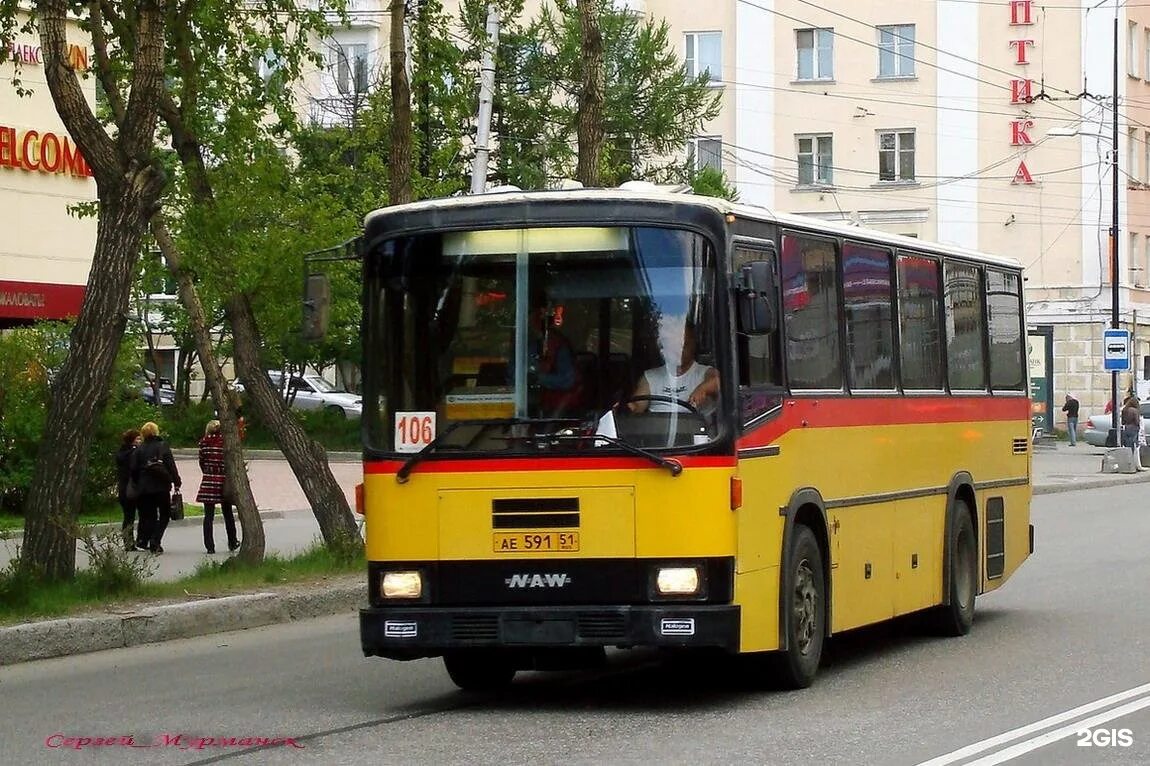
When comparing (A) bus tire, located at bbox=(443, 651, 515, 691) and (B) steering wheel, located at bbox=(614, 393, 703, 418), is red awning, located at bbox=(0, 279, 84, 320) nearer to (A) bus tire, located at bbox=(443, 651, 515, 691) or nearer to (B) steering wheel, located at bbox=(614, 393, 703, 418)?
(A) bus tire, located at bbox=(443, 651, 515, 691)

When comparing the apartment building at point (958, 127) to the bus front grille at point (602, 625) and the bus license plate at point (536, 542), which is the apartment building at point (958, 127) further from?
the bus front grille at point (602, 625)

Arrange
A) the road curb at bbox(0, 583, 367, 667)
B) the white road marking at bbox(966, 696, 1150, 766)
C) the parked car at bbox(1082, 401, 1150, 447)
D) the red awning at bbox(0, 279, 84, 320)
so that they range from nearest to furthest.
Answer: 1. the white road marking at bbox(966, 696, 1150, 766)
2. the road curb at bbox(0, 583, 367, 667)
3. the red awning at bbox(0, 279, 84, 320)
4. the parked car at bbox(1082, 401, 1150, 447)

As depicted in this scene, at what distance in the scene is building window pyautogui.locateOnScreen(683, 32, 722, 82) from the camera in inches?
2522

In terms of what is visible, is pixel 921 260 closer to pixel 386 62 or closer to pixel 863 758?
pixel 863 758

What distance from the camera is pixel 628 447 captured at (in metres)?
10.8

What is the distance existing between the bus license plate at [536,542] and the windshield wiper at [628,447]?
48cm

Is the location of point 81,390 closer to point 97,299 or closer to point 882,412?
point 97,299

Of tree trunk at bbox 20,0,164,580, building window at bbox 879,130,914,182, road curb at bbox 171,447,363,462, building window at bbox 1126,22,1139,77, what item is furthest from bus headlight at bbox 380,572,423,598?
building window at bbox 1126,22,1139,77

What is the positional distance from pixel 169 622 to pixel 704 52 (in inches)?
1981

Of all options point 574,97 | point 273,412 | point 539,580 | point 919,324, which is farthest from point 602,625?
point 574,97

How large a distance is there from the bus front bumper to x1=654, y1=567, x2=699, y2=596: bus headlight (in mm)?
77

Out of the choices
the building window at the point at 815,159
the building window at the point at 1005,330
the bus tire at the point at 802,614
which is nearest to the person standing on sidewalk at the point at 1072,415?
the building window at the point at 815,159

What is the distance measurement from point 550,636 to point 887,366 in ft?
12.5

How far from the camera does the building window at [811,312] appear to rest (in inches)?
471
